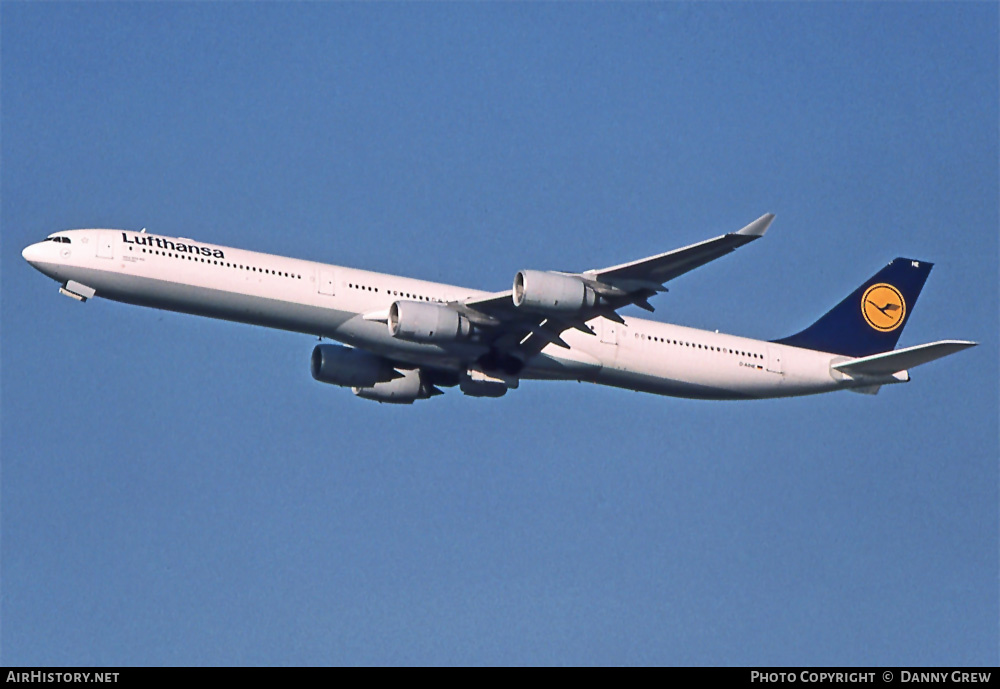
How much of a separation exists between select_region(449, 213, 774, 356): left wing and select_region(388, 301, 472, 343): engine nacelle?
2.43 ft

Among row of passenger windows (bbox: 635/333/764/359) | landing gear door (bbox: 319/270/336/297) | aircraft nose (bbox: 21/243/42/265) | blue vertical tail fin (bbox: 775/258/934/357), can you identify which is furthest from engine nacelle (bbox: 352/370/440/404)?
blue vertical tail fin (bbox: 775/258/934/357)

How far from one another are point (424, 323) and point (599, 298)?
19.9 feet

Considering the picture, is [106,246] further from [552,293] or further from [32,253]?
[552,293]

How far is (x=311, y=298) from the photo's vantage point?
150 feet

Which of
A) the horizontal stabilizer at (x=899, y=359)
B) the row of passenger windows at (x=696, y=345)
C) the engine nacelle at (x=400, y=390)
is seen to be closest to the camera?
the horizontal stabilizer at (x=899, y=359)

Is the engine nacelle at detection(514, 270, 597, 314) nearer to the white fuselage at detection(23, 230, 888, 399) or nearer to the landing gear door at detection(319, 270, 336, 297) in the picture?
the white fuselage at detection(23, 230, 888, 399)

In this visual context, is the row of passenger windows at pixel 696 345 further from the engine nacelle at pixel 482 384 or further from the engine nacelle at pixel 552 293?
the engine nacelle at pixel 552 293

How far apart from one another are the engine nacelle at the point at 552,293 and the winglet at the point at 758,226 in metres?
6.46

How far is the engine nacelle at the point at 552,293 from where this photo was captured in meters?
43.0

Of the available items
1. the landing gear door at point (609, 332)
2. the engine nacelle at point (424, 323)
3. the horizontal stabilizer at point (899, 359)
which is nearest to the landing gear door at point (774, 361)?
the horizontal stabilizer at point (899, 359)

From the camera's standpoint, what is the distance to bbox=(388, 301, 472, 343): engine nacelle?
44438 mm
